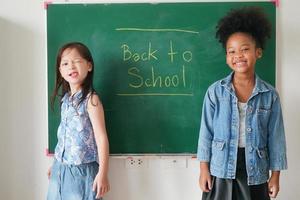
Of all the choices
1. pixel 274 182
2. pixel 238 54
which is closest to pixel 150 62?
pixel 238 54

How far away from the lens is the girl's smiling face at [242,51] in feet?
5.63

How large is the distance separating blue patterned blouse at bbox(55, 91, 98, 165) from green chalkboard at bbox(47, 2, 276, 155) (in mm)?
212

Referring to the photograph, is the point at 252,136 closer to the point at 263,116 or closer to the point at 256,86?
the point at 263,116

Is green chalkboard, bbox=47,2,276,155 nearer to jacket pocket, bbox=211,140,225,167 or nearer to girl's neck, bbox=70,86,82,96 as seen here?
girl's neck, bbox=70,86,82,96

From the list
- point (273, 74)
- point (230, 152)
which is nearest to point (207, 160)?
point (230, 152)

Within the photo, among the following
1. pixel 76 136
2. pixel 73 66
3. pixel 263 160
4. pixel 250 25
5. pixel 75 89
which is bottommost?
pixel 263 160

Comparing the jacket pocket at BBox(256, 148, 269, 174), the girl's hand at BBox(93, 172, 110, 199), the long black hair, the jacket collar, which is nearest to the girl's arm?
the girl's hand at BBox(93, 172, 110, 199)

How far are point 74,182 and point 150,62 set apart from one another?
2.62 ft

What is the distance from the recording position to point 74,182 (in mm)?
1813

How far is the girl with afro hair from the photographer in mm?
1708

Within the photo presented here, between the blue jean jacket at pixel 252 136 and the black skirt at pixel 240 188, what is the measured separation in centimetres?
3

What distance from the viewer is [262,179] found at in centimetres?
171

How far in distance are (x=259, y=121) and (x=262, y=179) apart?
Answer: 287 mm

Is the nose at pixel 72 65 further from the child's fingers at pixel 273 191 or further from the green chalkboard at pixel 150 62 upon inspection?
the child's fingers at pixel 273 191
